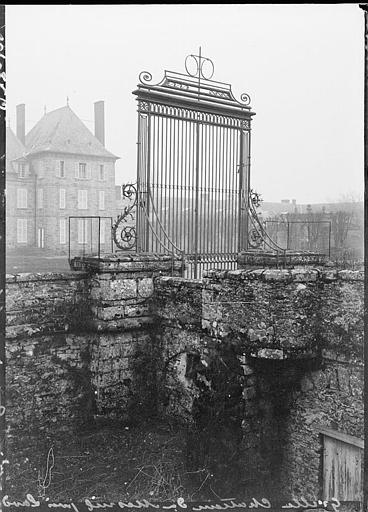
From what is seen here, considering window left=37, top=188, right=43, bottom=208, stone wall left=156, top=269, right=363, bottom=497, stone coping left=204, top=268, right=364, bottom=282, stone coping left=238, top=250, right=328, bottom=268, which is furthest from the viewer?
stone coping left=238, top=250, right=328, bottom=268

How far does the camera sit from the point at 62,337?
7.94 metres

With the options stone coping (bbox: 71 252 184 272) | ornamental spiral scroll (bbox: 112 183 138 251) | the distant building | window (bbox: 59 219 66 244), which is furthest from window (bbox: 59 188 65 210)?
stone coping (bbox: 71 252 184 272)

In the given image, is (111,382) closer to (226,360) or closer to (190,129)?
(226,360)

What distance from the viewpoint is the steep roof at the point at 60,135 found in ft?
27.1

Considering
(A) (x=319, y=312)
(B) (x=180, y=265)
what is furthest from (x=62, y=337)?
(A) (x=319, y=312)

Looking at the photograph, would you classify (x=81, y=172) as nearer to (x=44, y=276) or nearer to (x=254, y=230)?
(x=254, y=230)

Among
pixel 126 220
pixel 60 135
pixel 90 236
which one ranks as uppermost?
pixel 60 135

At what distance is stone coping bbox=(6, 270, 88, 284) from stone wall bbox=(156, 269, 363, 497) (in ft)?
6.43

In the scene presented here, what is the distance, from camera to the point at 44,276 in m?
7.67

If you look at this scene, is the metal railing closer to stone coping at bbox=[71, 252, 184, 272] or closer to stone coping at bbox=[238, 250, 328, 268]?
stone coping at bbox=[71, 252, 184, 272]

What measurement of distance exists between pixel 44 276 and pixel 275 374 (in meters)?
3.48

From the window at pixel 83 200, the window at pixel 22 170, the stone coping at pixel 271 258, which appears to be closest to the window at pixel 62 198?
the window at pixel 22 170

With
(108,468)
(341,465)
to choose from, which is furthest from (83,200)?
(341,465)

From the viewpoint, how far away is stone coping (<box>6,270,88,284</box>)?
7.42m
